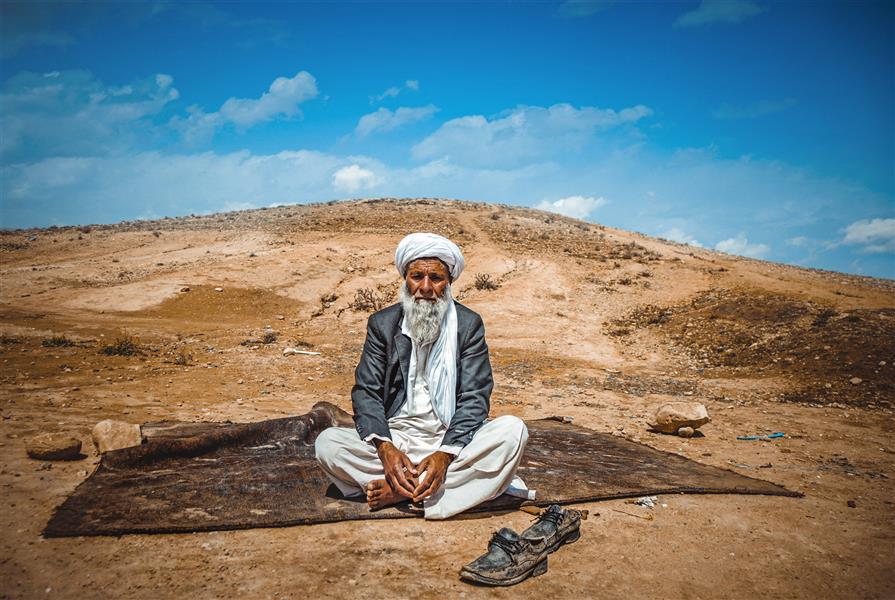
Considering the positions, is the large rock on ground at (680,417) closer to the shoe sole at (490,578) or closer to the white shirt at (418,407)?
the white shirt at (418,407)

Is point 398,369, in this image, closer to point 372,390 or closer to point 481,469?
point 372,390

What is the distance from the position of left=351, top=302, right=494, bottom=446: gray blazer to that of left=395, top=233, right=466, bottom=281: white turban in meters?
0.39

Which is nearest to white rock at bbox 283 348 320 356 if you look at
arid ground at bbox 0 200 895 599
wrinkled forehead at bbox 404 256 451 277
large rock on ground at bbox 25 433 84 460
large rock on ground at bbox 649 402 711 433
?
arid ground at bbox 0 200 895 599

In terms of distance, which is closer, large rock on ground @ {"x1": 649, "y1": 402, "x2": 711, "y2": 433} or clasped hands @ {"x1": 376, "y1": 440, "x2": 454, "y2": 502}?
clasped hands @ {"x1": 376, "y1": 440, "x2": 454, "y2": 502}

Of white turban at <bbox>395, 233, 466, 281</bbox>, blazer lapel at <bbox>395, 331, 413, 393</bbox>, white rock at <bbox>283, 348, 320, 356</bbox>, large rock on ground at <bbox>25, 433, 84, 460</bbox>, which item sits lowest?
white rock at <bbox>283, 348, 320, 356</bbox>

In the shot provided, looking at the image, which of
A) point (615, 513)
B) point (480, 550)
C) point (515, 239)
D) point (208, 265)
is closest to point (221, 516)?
point (480, 550)

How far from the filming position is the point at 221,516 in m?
2.95

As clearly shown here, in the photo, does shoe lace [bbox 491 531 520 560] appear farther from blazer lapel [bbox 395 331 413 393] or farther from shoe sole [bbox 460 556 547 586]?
blazer lapel [bbox 395 331 413 393]

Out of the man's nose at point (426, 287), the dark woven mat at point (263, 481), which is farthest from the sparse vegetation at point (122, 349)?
the man's nose at point (426, 287)

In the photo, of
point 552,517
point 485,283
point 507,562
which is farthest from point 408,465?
point 485,283

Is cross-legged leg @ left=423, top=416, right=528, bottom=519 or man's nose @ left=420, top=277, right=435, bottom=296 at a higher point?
man's nose @ left=420, top=277, right=435, bottom=296

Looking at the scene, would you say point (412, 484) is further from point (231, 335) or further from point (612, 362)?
point (231, 335)

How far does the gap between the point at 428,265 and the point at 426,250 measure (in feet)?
0.39

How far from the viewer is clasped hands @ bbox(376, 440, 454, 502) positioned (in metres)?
2.96
